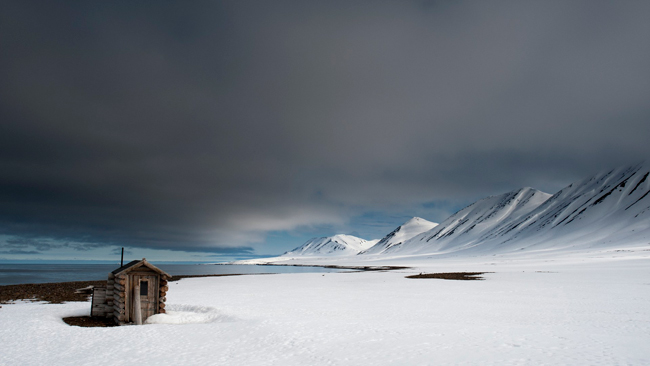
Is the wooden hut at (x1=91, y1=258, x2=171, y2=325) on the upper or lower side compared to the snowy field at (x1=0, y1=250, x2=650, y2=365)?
upper

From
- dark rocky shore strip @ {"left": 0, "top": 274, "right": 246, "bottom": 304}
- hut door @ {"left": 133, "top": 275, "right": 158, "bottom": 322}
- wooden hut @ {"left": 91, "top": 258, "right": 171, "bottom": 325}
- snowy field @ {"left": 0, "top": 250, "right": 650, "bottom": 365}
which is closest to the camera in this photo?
snowy field @ {"left": 0, "top": 250, "right": 650, "bottom": 365}

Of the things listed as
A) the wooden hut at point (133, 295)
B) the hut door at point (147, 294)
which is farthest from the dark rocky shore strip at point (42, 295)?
the hut door at point (147, 294)

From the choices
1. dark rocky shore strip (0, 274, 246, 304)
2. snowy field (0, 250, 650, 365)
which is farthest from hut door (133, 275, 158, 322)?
dark rocky shore strip (0, 274, 246, 304)

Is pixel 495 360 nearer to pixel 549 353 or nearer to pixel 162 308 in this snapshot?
pixel 549 353

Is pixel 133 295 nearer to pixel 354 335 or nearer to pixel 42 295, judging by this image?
pixel 354 335

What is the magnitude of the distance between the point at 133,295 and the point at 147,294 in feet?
2.61

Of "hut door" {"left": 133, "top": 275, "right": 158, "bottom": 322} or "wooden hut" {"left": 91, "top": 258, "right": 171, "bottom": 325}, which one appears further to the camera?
"hut door" {"left": 133, "top": 275, "right": 158, "bottom": 322}

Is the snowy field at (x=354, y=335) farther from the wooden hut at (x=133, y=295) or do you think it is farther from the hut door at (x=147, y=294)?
the wooden hut at (x=133, y=295)

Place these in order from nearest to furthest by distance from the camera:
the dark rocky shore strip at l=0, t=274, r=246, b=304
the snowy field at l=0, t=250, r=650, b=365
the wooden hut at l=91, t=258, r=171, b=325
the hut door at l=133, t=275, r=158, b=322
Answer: the snowy field at l=0, t=250, r=650, b=365, the wooden hut at l=91, t=258, r=171, b=325, the hut door at l=133, t=275, r=158, b=322, the dark rocky shore strip at l=0, t=274, r=246, b=304

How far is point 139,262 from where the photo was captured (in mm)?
22625

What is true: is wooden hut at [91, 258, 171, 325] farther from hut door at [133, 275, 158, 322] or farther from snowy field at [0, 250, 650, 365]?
snowy field at [0, 250, 650, 365]

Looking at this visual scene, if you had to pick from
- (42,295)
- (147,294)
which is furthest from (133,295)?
(42,295)

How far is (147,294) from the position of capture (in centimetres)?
2250

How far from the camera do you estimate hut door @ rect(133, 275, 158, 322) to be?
22.3 meters
